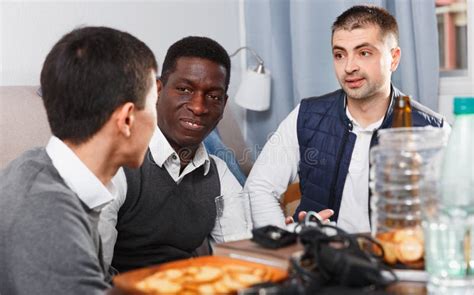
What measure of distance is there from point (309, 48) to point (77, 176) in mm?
1970

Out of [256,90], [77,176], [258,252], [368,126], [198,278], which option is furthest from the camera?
[256,90]

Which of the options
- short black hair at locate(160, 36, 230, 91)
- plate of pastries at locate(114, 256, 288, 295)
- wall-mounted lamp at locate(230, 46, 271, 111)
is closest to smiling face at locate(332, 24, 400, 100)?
short black hair at locate(160, 36, 230, 91)

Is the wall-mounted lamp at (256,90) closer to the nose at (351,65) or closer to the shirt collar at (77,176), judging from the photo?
the nose at (351,65)

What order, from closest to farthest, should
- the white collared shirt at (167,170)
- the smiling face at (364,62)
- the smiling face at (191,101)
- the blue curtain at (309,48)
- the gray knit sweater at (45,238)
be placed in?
the gray knit sweater at (45,238) < the white collared shirt at (167,170) < the smiling face at (191,101) < the smiling face at (364,62) < the blue curtain at (309,48)

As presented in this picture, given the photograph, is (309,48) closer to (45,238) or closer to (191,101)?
(191,101)

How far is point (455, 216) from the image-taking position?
3.28 feet

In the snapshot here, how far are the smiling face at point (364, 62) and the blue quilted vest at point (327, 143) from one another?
7 cm

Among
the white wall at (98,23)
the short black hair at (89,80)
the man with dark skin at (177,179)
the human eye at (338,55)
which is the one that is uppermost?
the white wall at (98,23)

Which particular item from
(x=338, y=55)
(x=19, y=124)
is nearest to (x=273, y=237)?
(x=338, y=55)

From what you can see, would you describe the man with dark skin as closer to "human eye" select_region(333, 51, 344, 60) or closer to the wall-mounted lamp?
"human eye" select_region(333, 51, 344, 60)

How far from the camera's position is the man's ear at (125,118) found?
118cm

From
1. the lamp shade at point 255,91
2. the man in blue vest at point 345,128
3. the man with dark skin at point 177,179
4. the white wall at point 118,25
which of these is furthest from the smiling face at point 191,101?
the lamp shade at point 255,91

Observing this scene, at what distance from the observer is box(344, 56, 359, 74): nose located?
2074 mm

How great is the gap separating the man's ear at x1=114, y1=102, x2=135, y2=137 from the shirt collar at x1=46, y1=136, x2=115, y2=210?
9 centimetres
